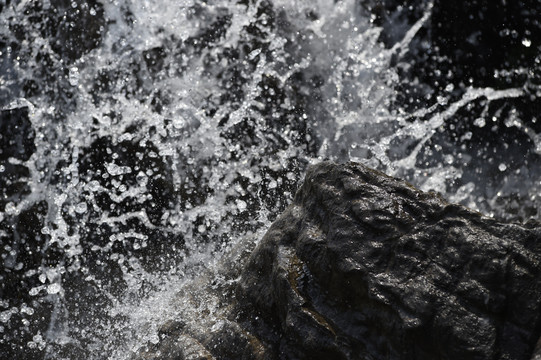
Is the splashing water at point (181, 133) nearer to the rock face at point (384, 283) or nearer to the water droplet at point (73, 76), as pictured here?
the water droplet at point (73, 76)

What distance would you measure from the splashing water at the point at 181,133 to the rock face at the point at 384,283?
2282mm

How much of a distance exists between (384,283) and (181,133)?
3.99 m

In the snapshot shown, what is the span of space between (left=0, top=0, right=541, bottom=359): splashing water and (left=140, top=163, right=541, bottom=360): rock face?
2.28 metres

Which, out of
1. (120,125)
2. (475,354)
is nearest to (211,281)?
(475,354)

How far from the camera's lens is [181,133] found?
6.14 m

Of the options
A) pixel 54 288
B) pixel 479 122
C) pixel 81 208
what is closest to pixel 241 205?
pixel 81 208

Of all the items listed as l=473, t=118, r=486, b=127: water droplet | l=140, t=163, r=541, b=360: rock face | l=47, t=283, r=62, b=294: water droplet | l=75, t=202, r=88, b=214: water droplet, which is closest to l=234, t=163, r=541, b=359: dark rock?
l=140, t=163, r=541, b=360: rock face

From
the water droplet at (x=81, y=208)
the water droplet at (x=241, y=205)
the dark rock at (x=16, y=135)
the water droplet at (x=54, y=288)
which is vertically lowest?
the water droplet at (x=54, y=288)

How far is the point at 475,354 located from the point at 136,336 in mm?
2326

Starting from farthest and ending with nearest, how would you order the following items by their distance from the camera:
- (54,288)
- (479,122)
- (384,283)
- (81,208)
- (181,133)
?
(479,122)
(181,133)
(81,208)
(54,288)
(384,283)

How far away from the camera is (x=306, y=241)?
9.39ft

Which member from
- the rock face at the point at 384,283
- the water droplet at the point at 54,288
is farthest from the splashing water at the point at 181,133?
the rock face at the point at 384,283

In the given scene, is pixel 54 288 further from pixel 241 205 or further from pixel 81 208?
pixel 241 205

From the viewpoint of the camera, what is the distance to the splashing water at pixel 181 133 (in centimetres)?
566
